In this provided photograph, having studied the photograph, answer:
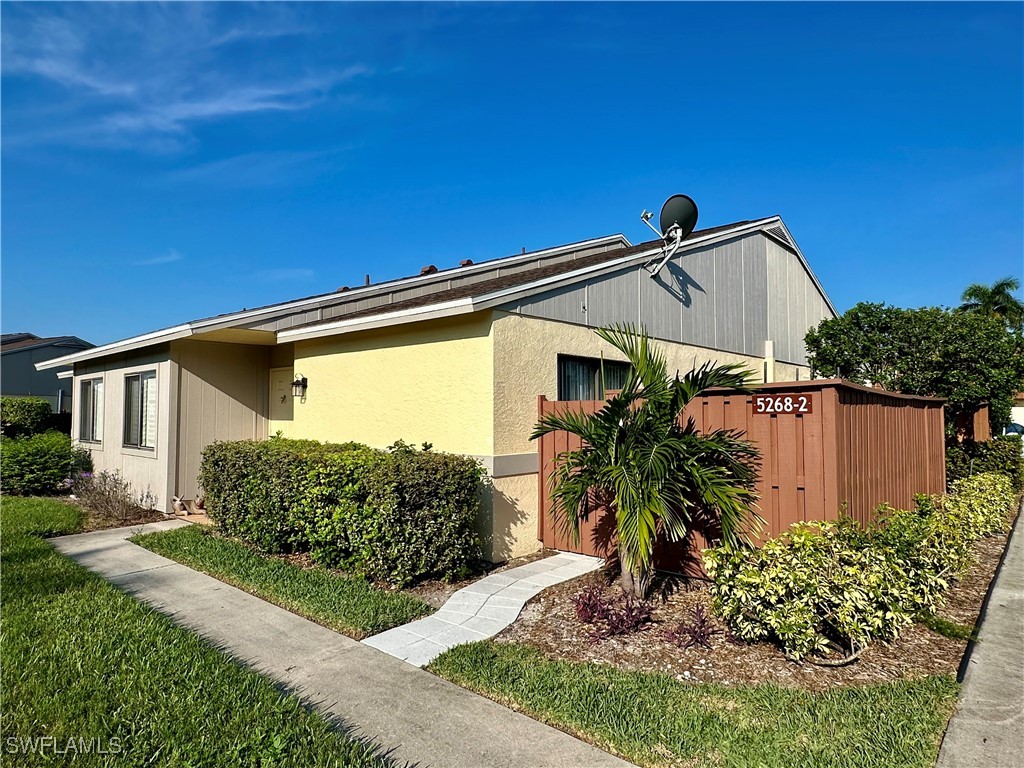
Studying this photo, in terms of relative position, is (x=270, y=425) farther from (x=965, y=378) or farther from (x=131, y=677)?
(x=965, y=378)

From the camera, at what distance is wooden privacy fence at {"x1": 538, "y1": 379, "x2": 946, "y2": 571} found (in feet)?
15.6

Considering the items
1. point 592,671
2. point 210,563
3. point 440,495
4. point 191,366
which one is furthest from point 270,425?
point 592,671

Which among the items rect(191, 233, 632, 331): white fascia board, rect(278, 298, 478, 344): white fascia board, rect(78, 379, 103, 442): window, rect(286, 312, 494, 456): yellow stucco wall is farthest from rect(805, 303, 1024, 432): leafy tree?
rect(78, 379, 103, 442): window

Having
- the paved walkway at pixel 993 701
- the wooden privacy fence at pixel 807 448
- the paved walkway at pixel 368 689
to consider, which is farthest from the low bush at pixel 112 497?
the paved walkway at pixel 993 701

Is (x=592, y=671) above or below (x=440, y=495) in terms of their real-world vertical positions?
below

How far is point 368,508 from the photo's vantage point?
5902 mm

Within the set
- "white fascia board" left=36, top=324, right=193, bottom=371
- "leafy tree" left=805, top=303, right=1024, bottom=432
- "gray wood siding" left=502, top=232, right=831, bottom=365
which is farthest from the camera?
"leafy tree" left=805, top=303, right=1024, bottom=432

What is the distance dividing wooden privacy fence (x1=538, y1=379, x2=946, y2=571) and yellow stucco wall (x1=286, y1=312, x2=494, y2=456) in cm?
113

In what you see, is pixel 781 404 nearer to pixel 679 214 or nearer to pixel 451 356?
pixel 451 356

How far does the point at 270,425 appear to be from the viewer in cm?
1043

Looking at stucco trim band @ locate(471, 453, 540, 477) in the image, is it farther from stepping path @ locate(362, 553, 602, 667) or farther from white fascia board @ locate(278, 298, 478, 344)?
white fascia board @ locate(278, 298, 478, 344)

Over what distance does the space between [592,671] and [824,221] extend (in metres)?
14.2

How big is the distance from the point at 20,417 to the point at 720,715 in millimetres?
18835

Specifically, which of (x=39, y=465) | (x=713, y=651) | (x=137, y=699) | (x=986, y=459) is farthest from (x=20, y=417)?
(x=986, y=459)
